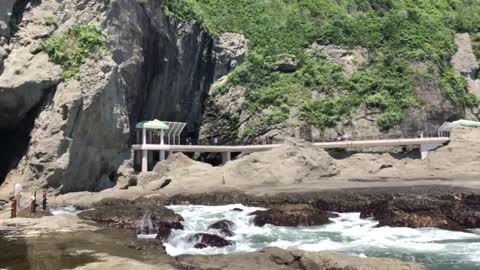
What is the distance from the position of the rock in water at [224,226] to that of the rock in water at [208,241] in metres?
2.64

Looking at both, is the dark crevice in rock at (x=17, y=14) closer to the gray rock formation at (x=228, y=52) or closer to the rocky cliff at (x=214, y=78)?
the rocky cliff at (x=214, y=78)

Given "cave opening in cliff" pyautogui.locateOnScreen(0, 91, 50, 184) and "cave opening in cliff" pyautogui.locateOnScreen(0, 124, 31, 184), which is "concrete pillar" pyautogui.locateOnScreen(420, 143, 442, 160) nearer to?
"cave opening in cliff" pyautogui.locateOnScreen(0, 91, 50, 184)

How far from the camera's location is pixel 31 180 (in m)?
34.2

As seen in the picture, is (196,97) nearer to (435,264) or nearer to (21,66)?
(21,66)

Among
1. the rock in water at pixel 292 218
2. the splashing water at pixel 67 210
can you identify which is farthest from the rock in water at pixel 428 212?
the splashing water at pixel 67 210

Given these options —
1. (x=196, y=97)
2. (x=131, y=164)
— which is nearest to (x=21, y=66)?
(x=131, y=164)

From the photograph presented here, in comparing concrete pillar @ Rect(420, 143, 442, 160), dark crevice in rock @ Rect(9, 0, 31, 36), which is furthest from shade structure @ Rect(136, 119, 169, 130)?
concrete pillar @ Rect(420, 143, 442, 160)

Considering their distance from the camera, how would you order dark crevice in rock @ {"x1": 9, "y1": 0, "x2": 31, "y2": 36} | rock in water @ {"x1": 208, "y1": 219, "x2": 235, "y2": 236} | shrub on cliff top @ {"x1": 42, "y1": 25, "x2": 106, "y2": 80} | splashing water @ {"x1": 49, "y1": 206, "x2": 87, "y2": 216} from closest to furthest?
1. rock in water @ {"x1": 208, "y1": 219, "x2": 235, "y2": 236}
2. splashing water @ {"x1": 49, "y1": 206, "x2": 87, "y2": 216}
3. dark crevice in rock @ {"x1": 9, "y1": 0, "x2": 31, "y2": 36}
4. shrub on cliff top @ {"x1": 42, "y1": 25, "x2": 106, "y2": 80}

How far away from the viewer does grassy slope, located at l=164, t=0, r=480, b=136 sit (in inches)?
2347

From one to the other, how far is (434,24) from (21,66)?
192 ft

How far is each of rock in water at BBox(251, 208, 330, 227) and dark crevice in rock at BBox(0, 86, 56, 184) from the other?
1944cm

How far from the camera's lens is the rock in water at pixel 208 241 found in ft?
64.3

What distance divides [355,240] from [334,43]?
49.5 meters

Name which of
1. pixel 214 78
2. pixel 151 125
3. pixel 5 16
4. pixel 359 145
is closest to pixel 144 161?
pixel 151 125
